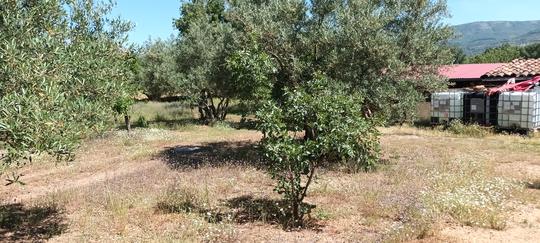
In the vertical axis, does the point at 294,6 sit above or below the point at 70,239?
above

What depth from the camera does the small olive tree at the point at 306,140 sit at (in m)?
8.70

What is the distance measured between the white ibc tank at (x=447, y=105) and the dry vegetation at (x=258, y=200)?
710 cm

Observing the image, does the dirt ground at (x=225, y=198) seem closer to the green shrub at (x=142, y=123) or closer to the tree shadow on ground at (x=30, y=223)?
the tree shadow on ground at (x=30, y=223)

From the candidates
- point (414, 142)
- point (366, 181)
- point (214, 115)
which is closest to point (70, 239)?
point (366, 181)

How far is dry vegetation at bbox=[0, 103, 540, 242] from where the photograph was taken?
28.7ft

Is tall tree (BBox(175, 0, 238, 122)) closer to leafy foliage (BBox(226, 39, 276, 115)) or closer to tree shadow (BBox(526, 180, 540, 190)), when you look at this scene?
leafy foliage (BBox(226, 39, 276, 115))

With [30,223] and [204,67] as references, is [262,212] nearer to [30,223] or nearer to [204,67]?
[30,223]

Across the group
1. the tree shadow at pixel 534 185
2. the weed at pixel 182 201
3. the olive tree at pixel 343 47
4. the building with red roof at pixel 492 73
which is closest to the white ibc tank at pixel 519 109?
the building with red roof at pixel 492 73

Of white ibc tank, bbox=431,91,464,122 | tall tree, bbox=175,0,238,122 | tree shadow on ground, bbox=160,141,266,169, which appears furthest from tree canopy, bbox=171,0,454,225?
tall tree, bbox=175,0,238,122

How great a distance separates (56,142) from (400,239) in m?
6.02

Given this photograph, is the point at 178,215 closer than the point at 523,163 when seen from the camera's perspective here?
Yes

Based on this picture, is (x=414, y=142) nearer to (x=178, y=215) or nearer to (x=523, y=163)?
(x=523, y=163)

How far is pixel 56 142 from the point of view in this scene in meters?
6.41

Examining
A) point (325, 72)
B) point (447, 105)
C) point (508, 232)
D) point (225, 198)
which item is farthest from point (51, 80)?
point (447, 105)
